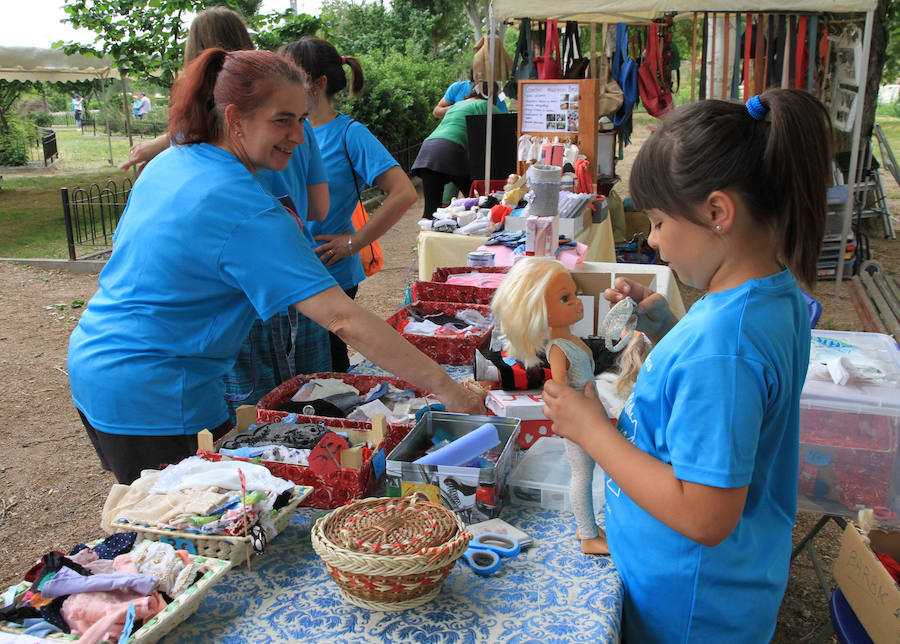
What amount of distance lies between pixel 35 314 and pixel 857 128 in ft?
25.9

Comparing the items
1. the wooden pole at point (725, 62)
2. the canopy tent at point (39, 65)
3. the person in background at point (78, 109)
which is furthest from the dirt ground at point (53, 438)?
the person in background at point (78, 109)

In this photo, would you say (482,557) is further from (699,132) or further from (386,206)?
(386,206)

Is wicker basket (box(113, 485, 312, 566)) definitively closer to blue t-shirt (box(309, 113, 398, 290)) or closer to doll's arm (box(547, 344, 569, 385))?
doll's arm (box(547, 344, 569, 385))

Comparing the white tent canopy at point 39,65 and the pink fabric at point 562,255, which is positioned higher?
the white tent canopy at point 39,65

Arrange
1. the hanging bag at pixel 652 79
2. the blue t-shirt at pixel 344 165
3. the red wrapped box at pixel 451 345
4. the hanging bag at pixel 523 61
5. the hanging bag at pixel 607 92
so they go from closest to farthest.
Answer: the red wrapped box at pixel 451 345
the blue t-shirt at pixel 344 165
the hanging bag at pixel 523 61
the hanging bag at pixel 652 79
the hanging bag at pixel 607 92

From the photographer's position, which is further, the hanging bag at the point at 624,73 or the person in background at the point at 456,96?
the person in background at the point at 456,96

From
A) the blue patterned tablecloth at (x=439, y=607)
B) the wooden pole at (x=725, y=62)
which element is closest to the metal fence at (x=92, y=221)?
the wooden pole at (x=725, y=62)

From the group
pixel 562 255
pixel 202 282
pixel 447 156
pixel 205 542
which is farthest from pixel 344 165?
pixel 447 156

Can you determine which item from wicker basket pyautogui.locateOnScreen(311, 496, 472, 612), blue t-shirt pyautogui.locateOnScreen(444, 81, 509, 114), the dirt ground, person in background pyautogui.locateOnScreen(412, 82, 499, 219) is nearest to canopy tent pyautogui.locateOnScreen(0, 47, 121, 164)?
the dirt ground

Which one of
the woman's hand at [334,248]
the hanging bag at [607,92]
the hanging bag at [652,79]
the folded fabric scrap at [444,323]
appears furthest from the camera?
the hanging bag at [607,92]

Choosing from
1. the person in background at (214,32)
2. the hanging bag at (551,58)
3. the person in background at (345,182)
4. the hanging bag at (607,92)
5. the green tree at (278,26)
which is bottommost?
the person in background at (345,182)

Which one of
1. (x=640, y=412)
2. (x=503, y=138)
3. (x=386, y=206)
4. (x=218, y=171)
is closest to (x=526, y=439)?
(x=640, y=412)

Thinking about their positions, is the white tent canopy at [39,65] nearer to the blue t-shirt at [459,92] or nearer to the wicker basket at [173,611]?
the blue t-shirt at [459,92]

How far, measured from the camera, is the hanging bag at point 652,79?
7.83m
